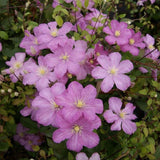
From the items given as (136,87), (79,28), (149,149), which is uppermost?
(79,28)

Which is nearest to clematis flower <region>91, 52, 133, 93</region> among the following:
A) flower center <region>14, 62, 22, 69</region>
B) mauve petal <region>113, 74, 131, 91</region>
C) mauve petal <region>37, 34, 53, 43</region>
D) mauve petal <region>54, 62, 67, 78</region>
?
mauve petal <region>113, 74, 131, 91</region>

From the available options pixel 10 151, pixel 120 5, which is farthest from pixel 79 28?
pixel 120 5

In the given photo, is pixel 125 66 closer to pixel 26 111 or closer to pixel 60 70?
pixel 60 70

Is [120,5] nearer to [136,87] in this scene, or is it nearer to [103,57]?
A: [136,87]

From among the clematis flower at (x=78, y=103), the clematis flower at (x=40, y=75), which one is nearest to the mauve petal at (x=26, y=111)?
the clematis flower at (x=40, y=75)

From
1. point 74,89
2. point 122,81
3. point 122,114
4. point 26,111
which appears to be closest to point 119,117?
point 122,114
